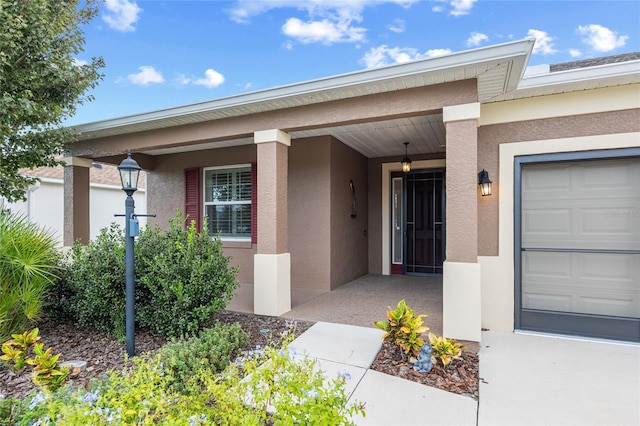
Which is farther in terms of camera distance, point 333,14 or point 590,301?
point 333,14

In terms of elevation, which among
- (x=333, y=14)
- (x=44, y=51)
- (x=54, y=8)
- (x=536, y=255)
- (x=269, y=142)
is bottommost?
(x=536, y=255)

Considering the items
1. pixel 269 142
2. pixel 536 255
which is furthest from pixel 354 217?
pixel 536 255

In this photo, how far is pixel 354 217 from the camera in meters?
6.89

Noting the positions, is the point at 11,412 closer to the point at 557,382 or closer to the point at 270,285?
the point at 270,285

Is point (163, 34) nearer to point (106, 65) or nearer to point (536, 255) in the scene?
point (106, 65)

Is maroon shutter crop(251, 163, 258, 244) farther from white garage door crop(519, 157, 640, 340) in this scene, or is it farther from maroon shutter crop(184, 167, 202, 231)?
white garage door crop(519, 157, 640, 340)

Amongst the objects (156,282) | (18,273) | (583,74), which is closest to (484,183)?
(583,74)

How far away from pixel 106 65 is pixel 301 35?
14.0 ft

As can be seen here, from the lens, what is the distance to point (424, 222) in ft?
24.4

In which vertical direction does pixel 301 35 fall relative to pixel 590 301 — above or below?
above

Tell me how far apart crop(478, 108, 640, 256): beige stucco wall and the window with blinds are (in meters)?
4.38

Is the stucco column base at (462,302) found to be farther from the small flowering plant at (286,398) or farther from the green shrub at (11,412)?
the green shrub at (11,412)

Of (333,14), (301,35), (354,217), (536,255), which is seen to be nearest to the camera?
(536,255)

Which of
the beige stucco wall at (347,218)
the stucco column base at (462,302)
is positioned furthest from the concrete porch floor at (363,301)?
the beige stucco wall at (347,218)
